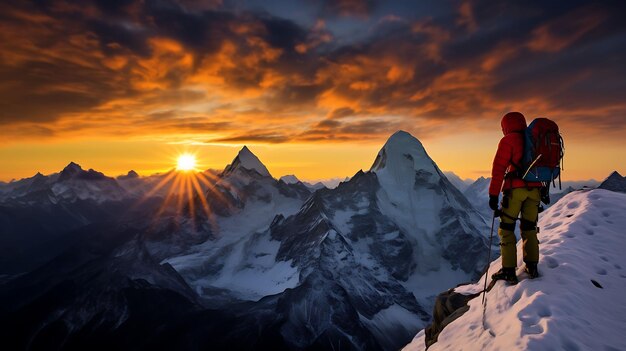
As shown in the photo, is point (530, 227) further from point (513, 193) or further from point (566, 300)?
point (566, 300)

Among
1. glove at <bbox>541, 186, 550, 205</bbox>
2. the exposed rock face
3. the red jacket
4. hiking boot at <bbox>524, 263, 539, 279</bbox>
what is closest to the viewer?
hiking boot at <bbox>524, 263, 539, 279</bbox>

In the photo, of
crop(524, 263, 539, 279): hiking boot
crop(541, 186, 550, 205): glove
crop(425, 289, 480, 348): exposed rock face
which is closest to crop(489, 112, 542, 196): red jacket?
crop(541, 186, 550, 205): glove

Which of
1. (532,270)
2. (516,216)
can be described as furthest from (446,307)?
(516,216)

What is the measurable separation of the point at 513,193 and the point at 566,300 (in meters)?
3.31

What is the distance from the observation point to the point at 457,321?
41.6ft

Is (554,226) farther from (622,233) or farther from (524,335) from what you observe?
(524,335)

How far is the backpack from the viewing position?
11.5m

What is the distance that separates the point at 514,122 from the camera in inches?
464

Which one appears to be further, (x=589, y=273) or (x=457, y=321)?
(x=457, y=321)

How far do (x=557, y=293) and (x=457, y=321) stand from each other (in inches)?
137

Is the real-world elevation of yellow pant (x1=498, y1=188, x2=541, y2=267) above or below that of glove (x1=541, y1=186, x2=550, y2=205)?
below

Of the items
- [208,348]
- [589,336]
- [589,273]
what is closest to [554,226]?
[589,273]

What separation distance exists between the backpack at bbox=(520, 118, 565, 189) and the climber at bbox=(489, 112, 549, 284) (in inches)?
6.3

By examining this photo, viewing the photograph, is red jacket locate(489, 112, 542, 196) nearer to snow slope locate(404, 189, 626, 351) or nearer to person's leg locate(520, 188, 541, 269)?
person's leg locate(520, 188, 541, 269)
